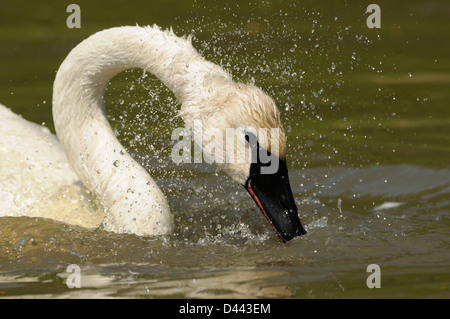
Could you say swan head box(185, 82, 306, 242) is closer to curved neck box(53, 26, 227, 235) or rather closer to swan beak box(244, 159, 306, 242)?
swan beak box(244, 159, 306, 242)

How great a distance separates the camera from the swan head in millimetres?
6145

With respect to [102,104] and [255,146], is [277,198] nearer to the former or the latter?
[255,146]

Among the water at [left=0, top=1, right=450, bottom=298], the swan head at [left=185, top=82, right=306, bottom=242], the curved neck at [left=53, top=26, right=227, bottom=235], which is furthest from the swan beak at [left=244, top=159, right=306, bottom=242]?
the curved neck at [left=53, top=26, right=227, bottom=235]

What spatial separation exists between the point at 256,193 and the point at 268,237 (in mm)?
554

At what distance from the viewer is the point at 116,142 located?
735cm

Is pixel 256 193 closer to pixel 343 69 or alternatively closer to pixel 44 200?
pixel 44 200

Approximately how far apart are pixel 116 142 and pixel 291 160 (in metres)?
2.30

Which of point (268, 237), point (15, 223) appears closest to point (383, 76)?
point (268, 237)

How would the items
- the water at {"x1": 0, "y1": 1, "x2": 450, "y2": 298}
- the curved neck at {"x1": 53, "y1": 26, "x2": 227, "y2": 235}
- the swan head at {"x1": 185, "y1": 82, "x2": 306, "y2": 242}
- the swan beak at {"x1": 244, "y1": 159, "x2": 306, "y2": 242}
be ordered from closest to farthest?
the water at {"x1": 0, "y1": 1, "x2": 450, "y2": 298} → the swan head at {"x1": 185, "y1": 82, "x2": 306, "y2": 242} → the swan beak at {"x1": 244, "y1": 159, "x2": 306, "y2": 242} → the curved neck at {"x1": 53, "y1": 26, "x2": 227, "y2": 235}

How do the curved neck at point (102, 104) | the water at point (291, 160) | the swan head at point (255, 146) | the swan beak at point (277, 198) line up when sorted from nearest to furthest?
1. the water at point (291, 160)
2. the swan head at point (255, 146)
3. the swan beak at point (277, 198)
4. the curved neck at point (102, 104)

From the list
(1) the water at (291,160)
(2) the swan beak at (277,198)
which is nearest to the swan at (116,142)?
(2) the swan beak at (277,198)

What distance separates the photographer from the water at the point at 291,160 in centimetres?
598

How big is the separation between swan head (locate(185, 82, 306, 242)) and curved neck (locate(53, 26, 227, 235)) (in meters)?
0.25

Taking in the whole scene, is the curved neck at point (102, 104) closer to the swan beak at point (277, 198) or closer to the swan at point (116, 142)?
the swan at point (116, 142)
